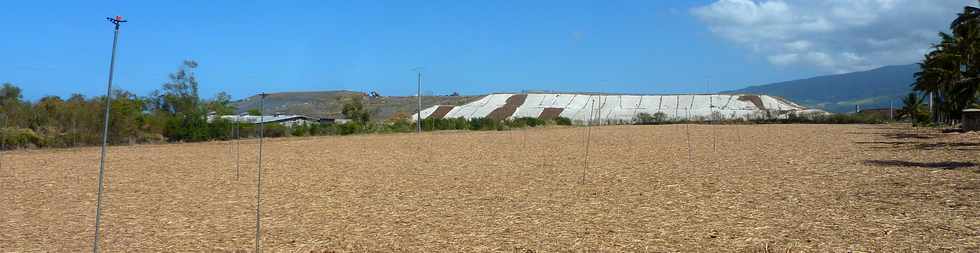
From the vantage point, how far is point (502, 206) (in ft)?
31.6

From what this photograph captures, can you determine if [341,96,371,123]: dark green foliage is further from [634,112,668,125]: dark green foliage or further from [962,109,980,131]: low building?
[962,109,980,131]: low building

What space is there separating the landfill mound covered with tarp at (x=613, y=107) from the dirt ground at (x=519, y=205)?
4816 centimetres

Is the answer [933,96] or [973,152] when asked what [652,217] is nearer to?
[973,152]

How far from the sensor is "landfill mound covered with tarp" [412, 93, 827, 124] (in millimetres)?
67250

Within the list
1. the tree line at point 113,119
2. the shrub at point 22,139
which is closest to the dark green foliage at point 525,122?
the tree line at point 113,119

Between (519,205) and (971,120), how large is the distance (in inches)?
962

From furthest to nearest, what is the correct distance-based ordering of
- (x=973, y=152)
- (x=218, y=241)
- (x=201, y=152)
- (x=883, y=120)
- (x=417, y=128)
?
1. (x=883, y=120)
2. (x=417, y=128)
3. (x=201, y=152)
4. (x=973, y=152)
5. (x=218, y=241)

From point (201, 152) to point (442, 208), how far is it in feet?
51.1

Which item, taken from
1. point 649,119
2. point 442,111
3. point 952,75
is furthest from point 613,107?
point 952,75

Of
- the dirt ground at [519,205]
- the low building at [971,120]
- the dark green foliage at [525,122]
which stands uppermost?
the dark green foliage at [525,122]

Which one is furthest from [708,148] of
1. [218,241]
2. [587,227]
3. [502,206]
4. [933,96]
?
[933,96]

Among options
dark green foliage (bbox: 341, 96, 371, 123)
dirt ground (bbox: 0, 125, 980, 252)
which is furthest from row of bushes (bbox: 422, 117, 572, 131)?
dirt ground (bbox: 0, 125, 980, 252)

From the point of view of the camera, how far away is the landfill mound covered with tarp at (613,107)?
67250 mm

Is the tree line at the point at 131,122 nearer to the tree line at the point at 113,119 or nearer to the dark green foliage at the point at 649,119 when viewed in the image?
the tree line at the point at 113,119
